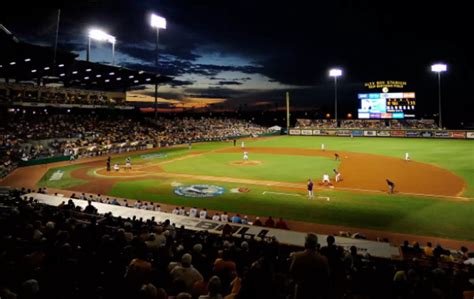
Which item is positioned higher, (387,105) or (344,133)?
(387,105)

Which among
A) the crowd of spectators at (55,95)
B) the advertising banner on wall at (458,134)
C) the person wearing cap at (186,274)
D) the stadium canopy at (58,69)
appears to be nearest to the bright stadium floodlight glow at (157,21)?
the stadium canopy at (58,69)

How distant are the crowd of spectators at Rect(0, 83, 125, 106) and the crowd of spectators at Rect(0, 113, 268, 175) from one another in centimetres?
280

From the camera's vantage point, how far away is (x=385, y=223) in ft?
57.9

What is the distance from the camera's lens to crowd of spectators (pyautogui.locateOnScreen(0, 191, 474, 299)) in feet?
16.2

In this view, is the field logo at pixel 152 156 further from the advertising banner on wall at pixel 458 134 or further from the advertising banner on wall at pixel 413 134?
the advertising banner on wall at pixel 458 134

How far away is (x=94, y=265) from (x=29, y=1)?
7076 millimetres

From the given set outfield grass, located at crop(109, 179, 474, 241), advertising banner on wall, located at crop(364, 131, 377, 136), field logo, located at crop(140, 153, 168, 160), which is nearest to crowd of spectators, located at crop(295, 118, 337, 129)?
advertising banner on wall, located at crop(364, 131, 377, 136)

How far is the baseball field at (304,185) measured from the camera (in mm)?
18812

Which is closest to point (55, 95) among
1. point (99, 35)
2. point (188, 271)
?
point (99, 35)

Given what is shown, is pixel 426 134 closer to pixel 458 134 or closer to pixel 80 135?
pixel 458 134

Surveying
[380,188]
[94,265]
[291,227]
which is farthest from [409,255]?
[380,188]

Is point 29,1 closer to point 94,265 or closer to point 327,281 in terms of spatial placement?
point 94,265

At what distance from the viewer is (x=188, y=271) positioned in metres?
6.26

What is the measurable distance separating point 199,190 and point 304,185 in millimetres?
8219
